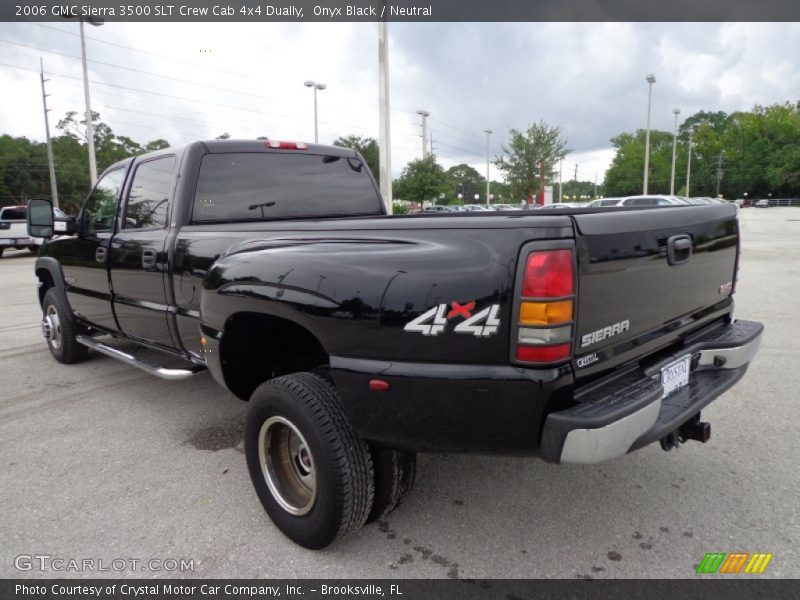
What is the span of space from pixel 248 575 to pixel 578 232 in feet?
6.37

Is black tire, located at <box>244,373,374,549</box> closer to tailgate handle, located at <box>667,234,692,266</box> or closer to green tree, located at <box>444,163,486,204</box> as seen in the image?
tailgate handle, located at <box>667,234,692,266</box>

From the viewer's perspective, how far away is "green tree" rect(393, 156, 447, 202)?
39562mm

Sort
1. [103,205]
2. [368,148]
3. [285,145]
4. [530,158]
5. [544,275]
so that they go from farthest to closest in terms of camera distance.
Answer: [368,148] < [530,158] < [103,205] < [285,145] < [544,275]

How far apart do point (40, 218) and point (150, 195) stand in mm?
1570

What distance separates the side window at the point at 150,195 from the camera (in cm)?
367

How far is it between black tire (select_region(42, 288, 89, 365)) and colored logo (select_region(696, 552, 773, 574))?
526 cm

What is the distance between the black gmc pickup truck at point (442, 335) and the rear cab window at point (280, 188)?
119mm

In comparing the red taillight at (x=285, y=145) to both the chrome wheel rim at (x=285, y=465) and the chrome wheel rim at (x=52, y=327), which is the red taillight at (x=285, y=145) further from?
the chrome wheel rim at (x=52, y=327)

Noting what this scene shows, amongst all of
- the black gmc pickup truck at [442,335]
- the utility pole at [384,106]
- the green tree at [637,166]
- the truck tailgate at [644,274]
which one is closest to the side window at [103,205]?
the black gmc pickup truck at [442,335]

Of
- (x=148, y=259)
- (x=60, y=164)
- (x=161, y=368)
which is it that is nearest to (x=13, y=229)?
(x=148, y=259)

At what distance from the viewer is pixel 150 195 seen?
12.7ft

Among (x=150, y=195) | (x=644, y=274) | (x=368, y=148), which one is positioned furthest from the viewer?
(x=368, y=148)

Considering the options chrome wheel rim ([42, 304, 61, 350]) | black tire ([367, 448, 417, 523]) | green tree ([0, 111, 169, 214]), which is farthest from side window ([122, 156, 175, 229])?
green tree ([0, 111, 169, 214])

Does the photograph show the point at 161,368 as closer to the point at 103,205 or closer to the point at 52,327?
the point at 103,205
